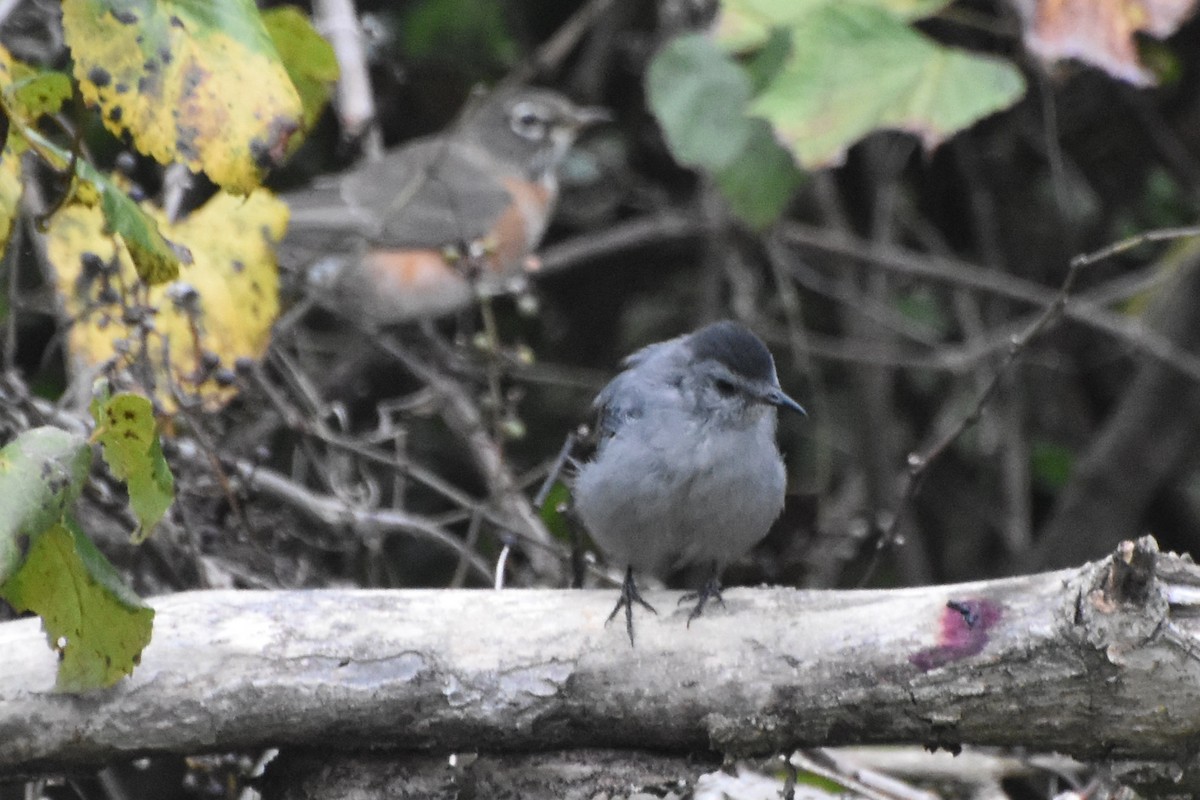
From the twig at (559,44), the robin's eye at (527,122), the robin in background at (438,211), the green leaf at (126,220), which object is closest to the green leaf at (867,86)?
the robin in background at (438,211)

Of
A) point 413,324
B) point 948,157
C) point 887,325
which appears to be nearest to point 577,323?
point 413,324

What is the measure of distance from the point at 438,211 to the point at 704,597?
3436mm

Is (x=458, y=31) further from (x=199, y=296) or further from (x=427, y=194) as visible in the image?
(x=199, y=296)

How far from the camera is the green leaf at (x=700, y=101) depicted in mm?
4398

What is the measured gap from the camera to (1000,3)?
5.13 m

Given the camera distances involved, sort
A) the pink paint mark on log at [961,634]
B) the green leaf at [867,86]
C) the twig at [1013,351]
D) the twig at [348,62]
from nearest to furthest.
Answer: the pink paint mark on log at [961,634], the twig at [1013,351], the green leaf at [867,86], the twig at [348,62]

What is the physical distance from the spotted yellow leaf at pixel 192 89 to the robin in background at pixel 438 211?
172 centimetres

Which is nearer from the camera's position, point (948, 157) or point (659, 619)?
point (659, 619)

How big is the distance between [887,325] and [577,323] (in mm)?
1409

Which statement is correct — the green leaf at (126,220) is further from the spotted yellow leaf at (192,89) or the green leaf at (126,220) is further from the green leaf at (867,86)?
the green leaf at (867,86)

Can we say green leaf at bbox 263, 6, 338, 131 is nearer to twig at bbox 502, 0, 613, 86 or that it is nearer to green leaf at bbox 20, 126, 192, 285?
green leaf at bbox 20, 126, 192, 285

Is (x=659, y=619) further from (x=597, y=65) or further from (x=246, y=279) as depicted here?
(x=597, y=65)

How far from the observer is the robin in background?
5066 millimetres

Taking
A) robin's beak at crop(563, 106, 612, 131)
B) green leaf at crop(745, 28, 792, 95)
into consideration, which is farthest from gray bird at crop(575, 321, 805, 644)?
robin's beak at crop(563, 106, 612, 131)
